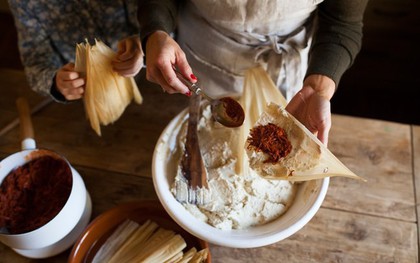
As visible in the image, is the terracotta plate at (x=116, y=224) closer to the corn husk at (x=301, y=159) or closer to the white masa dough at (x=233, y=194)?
the white masa dough at (x=233, y=194)

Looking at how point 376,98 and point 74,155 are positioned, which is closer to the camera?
point 74,155

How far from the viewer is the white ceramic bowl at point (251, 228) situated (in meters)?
0.66

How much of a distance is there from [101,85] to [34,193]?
25cm

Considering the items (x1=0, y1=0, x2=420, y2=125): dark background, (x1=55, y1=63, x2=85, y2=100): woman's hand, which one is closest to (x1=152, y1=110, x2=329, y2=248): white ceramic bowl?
(x1=55, y1=63, x2=85, y2=100): woman's hand

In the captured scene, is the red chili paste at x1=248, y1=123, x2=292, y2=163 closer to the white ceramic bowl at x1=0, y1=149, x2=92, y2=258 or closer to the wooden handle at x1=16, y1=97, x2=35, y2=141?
the white ceramic bowl at x1=0, y1=149, x2=92, y2=258

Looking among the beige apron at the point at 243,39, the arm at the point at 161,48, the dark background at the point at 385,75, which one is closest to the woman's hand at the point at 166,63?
the arm at the point at 161,48

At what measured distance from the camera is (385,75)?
5.05 feet

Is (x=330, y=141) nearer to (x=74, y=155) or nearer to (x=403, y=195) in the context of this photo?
(x=403, y=195)

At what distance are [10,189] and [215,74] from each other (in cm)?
52

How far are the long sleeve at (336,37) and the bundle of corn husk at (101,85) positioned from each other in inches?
15.8

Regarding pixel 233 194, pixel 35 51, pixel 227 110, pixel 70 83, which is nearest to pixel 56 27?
pixel 35 51

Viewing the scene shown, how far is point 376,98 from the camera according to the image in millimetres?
1548

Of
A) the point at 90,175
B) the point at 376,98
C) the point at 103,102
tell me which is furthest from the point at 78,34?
the point at 376,98

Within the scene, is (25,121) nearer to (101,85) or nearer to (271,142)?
(101,85)
